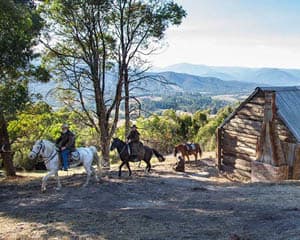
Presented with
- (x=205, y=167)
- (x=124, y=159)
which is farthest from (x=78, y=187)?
(x=205, y=167)

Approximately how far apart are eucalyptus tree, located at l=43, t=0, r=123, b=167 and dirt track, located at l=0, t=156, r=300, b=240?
7361 millimetres

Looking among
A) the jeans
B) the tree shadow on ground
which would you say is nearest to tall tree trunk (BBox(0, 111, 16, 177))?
the tree shadow on ground

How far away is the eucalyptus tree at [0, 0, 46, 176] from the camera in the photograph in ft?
43.5

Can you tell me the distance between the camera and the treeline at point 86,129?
21.0 m

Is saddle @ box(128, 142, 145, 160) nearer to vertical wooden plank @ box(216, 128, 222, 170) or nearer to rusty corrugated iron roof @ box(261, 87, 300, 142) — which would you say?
vertical wooden plank @ box(216, 128, 222, 170)

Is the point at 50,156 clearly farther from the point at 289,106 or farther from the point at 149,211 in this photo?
the point at 289,106

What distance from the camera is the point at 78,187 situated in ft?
44.4

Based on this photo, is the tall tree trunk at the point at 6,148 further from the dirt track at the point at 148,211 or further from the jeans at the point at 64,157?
the jeans at the point at 64,157

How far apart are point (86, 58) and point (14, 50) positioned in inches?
286

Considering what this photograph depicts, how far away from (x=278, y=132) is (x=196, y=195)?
5856 millimetres

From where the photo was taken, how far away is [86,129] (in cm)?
3142

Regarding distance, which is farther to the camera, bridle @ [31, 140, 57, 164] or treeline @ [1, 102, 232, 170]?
treeline @ [1, 102, 232, 170]

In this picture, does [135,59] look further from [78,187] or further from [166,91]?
[78,187]

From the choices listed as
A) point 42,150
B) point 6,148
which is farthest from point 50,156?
point 6,148
